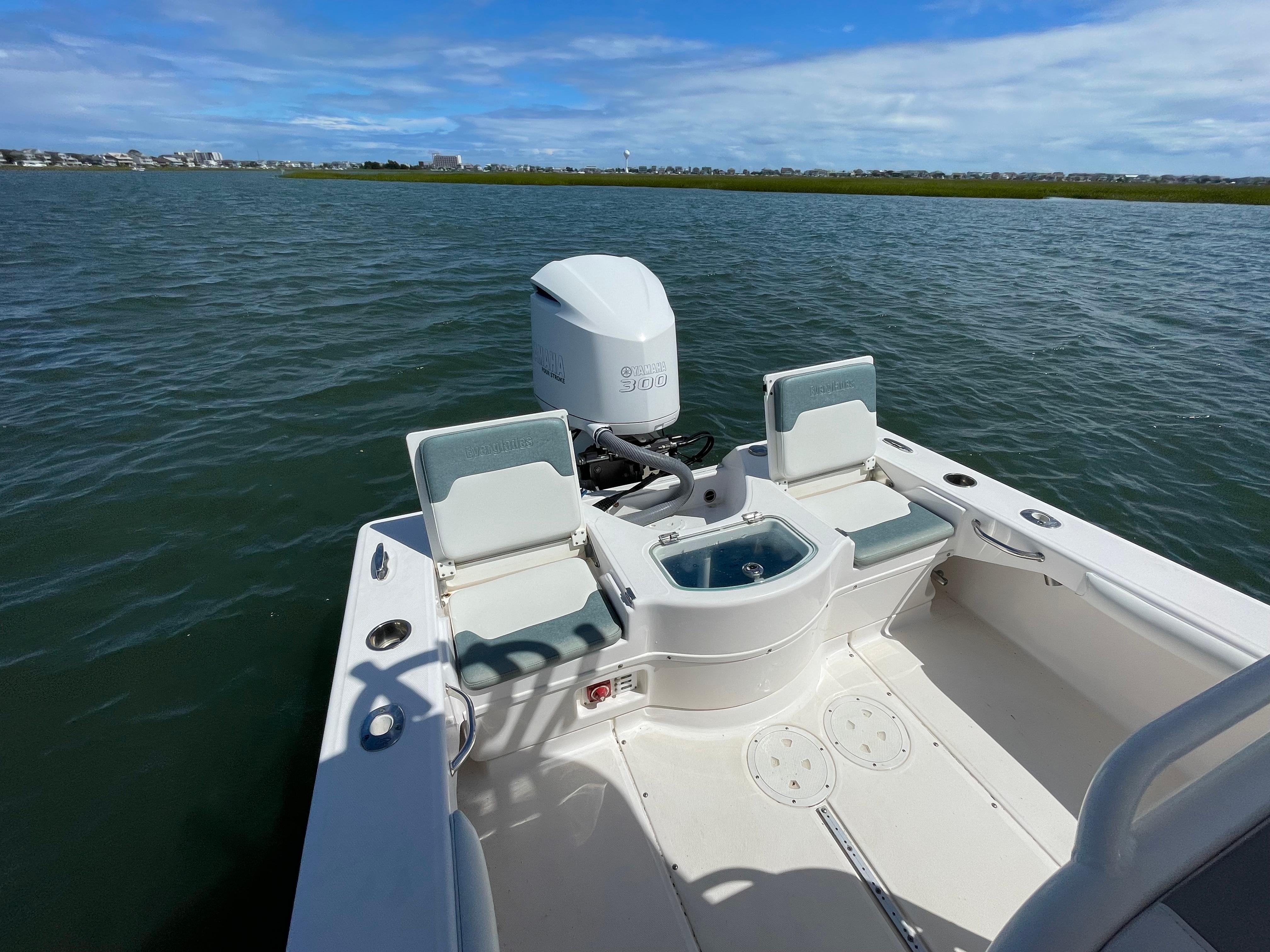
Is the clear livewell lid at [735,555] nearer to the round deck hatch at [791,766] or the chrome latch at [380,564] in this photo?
the round deck hatch at [791,766]

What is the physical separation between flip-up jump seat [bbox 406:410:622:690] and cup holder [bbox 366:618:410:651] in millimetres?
182

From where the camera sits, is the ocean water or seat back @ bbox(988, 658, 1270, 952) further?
the ocean water

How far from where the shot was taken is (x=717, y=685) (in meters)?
2.35

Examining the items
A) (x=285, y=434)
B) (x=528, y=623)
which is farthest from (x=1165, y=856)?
(x=285, y=434)

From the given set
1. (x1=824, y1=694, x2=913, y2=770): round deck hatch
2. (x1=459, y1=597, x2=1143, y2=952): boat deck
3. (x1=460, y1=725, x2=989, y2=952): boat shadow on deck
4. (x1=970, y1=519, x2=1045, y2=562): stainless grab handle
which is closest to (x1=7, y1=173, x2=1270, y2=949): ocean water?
(x1=460, y1=725, x2=989, y2=952): boat shadow on deck

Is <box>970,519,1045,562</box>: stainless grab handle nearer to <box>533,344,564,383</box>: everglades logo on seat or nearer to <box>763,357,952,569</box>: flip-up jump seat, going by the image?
<box>763,357,952,569</box>: flip-up jump seat

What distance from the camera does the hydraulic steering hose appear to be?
9.36 ft

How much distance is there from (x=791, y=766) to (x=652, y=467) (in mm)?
1503

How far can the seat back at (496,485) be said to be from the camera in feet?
7.20

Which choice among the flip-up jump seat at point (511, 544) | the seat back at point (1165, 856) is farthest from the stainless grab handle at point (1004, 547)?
the seat back at point (1165, 856)

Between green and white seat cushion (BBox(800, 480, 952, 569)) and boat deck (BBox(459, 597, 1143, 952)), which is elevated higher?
green and white seat cushion (BBox(800, 480, 952, 569))

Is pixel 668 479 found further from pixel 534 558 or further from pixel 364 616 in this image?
pixel 364 616

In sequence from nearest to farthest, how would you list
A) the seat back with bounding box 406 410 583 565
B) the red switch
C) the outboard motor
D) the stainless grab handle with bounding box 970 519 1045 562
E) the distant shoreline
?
the seat back with bounding box 406 410 583 565, the red switch, the stainless grab handle with bounding box 970 519 1045 562, the outboard motor, the distant shoreline

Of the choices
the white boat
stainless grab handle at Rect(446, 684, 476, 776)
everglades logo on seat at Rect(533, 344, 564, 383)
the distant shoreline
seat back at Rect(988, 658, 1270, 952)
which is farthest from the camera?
the distant shoreline
